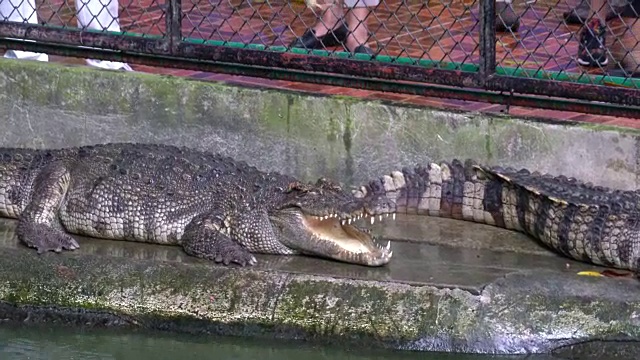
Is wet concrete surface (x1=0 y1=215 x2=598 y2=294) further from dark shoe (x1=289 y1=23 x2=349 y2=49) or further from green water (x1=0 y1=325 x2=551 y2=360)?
dark shoe (x1=289 y1=23 x2=349 y2=49)

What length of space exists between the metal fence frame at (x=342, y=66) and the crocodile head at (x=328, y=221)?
59cm

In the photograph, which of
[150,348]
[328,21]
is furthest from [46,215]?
[328,21]

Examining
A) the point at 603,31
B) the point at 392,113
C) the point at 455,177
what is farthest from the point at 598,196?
the point at 603,31

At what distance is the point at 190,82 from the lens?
568cm

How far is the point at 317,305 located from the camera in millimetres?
4613

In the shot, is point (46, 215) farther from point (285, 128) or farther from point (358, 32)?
point (358, 32)

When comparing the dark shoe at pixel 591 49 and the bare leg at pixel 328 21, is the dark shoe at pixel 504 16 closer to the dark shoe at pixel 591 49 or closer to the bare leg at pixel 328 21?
the dark shoe at pixel 591 49

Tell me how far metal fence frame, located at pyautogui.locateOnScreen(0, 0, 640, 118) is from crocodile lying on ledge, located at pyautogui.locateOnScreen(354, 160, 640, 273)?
0.33 metres

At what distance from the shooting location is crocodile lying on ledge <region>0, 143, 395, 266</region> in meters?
5.12

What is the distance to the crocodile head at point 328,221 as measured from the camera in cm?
495

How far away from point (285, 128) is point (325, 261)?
803 mm

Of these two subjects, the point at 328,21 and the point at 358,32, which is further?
the point at 328,21

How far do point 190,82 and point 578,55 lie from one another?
2273 millimetres

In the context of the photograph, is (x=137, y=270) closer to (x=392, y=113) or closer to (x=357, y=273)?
(x=357, y=273)
